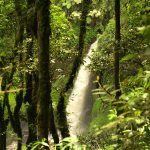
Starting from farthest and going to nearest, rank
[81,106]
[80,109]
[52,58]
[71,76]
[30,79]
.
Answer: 1. [81,106]
2. [80,109]
3. [30,79]
4. [71,76]
5. [52,58]

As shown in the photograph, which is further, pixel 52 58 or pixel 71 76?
pixel 71 76

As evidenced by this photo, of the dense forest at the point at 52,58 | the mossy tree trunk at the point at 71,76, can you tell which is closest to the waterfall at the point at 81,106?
the dense forest at the point at 52,58

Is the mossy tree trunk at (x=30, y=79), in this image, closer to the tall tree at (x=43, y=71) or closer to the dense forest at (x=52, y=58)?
the dense forest at (x=52, y=58)

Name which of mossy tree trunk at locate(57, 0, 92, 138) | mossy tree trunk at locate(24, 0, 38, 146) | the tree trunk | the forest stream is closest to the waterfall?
the forest stream

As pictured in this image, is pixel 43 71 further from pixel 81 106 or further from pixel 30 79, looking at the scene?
pixel 81 106

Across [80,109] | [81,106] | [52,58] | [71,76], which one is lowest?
[80,109]

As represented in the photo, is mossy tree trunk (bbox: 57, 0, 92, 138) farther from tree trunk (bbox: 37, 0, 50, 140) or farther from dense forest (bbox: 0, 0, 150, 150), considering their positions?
tree trunk (bbox: 37, 0, 50, 140)

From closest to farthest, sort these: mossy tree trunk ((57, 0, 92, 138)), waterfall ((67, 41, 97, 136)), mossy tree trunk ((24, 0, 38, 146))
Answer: mossy tree trunk ((24, 0, 38, 146)) < mossy tree trunk ((57, 0, 92, 138)) < waterfall ((67, 41, 97, 136))

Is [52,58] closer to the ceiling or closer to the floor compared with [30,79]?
closer to the ceiling

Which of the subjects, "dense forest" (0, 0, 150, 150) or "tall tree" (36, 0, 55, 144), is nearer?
"tall tree" (36, 0, 55, 144)

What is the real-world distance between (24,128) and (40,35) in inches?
1247

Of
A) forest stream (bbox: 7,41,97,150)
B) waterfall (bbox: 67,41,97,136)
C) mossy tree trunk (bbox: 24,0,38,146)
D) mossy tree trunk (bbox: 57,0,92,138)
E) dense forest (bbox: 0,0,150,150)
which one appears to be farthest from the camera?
waterfall (bbox: 67,41,97,136)

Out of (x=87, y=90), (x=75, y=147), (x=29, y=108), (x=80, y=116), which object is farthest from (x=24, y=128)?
(x=75, y=147)

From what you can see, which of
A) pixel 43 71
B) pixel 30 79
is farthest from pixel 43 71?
pixel 30 79
